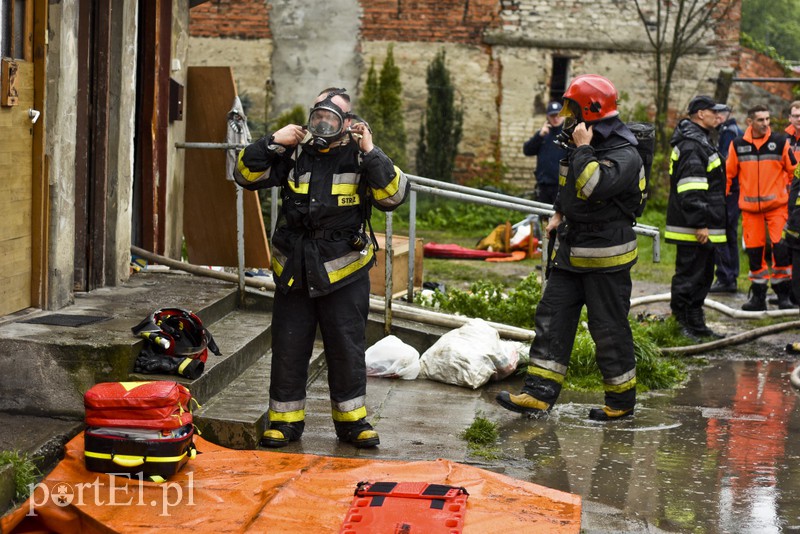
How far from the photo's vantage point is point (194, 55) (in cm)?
1988

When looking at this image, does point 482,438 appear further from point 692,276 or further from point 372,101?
point 372,101

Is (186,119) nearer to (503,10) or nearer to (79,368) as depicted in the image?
(79,368)

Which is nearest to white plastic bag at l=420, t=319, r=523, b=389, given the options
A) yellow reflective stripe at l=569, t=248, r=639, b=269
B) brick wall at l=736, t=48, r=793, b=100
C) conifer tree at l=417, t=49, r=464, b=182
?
yellow reflective stripe at l=569, t=248, r=639, b=269

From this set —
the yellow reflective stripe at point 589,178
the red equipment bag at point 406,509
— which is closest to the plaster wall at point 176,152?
the yellow reflective stripe at point 589,178

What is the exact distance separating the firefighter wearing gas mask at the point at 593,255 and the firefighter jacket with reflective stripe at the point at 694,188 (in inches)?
105

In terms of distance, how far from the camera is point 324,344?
5.85m

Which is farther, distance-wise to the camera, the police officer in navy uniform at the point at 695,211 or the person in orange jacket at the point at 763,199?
the person in orange jacket at the point at 763,199

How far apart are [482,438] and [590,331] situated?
3.67 ft

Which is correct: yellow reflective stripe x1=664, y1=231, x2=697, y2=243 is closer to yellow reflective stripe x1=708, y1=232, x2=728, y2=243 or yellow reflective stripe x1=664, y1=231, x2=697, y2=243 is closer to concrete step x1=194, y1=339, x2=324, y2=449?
yellow reflective stripe x1=708, y1=232, x2=728, y2=243

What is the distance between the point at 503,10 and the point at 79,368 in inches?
617

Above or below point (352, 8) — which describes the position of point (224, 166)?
below

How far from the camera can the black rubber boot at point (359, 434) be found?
582 centimetres

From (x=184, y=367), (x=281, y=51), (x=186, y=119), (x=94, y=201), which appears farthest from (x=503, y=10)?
(x=184, y=367)

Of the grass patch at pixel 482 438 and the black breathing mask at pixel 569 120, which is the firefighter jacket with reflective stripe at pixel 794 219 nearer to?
the black breathing mask at pixel 569 120
